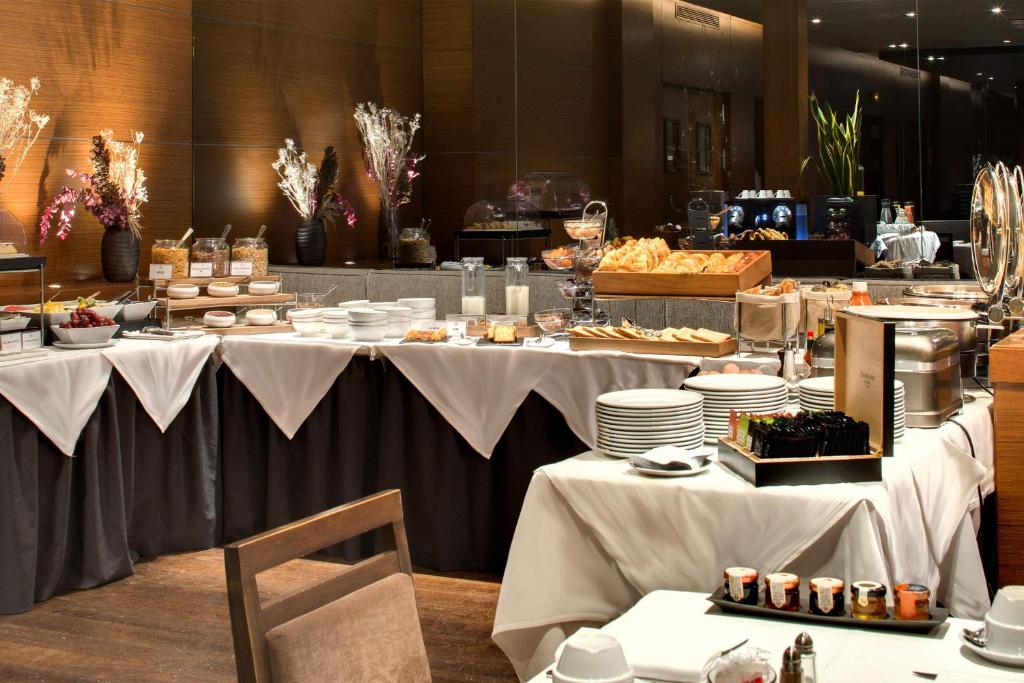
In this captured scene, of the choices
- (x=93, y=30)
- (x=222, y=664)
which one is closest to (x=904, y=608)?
(x=222, y=664)

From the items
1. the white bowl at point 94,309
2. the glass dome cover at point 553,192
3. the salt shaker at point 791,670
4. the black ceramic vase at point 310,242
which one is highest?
the glass dome cover at point 553,192

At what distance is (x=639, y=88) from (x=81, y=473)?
9.87 ft

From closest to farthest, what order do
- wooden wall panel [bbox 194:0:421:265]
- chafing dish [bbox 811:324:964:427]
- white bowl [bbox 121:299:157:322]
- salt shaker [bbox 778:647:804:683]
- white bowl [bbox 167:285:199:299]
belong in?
salt shaker [bbox 778:647:804:683] → chafing dish [bbox 811:324:964:427] → white bowl [bbox 121:299:157:322] → white bowl [bbox 167:285:199:299] → wooden wall panel [bbox 194:0:421:265]

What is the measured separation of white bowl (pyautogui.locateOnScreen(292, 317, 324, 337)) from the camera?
4.21 metres

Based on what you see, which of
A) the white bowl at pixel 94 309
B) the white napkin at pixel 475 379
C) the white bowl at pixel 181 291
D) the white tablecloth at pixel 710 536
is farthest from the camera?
Result: the white bowl at pixel 181 291

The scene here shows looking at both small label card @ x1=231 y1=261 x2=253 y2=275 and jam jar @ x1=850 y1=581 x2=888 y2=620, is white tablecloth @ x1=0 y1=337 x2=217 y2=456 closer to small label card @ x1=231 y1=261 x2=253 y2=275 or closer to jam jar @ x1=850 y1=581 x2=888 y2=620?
small label card @ x1=231 y1=261 x2=253 y2=275

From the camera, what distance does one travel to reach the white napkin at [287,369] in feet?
13.2

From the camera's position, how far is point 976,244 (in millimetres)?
3041

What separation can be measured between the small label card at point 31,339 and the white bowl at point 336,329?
0.93m

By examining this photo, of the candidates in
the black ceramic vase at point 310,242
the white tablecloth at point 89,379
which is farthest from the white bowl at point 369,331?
the black ceramic vase at point 310,242

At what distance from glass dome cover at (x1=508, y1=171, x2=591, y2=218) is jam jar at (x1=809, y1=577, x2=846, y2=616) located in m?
4.00

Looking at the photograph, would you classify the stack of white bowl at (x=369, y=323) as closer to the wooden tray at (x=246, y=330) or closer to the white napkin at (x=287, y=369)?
the white napkin at (x=287, y=369)

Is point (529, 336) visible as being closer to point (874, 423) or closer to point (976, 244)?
point (976, 244)

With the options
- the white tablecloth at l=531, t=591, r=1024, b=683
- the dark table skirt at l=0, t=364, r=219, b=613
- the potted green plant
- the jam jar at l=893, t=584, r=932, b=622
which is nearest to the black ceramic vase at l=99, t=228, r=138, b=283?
the dark table skirt at l=0, t=364, r=219, b=613
